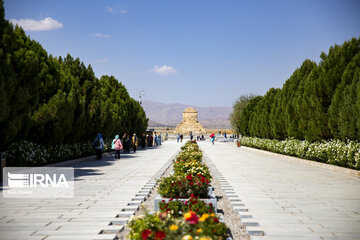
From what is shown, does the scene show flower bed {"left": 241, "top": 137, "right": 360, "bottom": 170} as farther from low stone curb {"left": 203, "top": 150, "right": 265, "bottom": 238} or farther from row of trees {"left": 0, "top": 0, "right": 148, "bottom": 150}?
row of trees {"left": 0, "top": 0, "right": 148, "bottom": 150}

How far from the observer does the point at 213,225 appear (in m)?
3.59

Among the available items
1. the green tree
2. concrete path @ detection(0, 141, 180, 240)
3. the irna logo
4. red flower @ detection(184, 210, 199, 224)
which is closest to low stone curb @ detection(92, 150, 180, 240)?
concrete path @ detection(0, 141, 180, 240)

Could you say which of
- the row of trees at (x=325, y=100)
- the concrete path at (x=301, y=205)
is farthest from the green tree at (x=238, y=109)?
the concrete path at (x=301, y=205)

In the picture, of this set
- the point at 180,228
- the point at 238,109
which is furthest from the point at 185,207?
the point at 238,109

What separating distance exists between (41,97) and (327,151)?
1284cm

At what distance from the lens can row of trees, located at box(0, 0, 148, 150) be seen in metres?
11.1

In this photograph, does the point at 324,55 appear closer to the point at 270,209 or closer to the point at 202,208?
the point at 270,209

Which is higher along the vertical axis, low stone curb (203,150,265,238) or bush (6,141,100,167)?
bush (6,141,100,167)

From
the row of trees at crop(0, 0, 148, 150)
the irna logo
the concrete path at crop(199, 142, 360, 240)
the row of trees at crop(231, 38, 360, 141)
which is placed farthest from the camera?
the row of trees at crop(231, 38, 360, 141)

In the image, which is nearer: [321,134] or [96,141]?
[321,134]

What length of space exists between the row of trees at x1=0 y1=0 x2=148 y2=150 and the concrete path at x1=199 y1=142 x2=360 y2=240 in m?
7.47

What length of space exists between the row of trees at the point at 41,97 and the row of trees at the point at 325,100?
1182 cm

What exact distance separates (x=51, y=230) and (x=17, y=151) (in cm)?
825

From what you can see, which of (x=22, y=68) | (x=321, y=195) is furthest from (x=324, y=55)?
(x=22, y=68)
